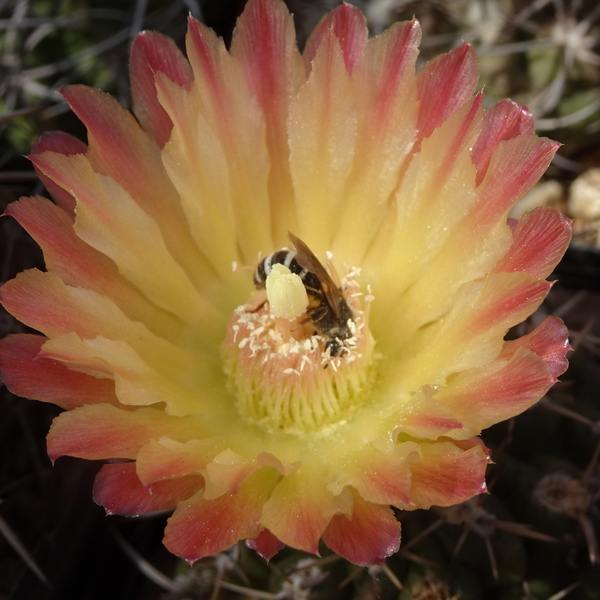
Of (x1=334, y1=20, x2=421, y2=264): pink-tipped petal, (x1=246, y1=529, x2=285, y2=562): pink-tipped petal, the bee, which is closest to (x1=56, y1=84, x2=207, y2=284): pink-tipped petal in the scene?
the bee

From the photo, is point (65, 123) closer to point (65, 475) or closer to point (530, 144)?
point (65, 475)

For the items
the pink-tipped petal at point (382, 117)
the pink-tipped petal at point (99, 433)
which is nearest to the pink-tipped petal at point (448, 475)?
the pink-tipped petal at point (99, 433)

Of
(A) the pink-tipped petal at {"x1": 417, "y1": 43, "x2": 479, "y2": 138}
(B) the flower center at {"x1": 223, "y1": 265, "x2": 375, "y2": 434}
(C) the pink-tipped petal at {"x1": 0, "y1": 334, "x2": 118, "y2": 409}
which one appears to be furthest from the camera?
(B) the flower center at {"x1": 223, "y1": 265, "x2": 375, "y2": 434}

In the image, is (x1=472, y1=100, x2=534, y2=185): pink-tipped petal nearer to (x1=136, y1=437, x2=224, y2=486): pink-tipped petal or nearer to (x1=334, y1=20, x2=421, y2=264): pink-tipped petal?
(x1=334, y1=20, x2=421, y2=264): pink-tipped petal

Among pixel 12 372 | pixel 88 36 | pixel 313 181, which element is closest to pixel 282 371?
pixel 313 181

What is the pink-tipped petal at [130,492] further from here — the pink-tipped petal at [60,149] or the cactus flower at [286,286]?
the pink-tipped petal at [60,149]

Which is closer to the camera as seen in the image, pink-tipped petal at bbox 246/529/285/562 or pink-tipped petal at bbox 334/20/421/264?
pink-tipped petal at bbox 246/529/285/562

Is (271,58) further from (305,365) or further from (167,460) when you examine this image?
(167,460)
